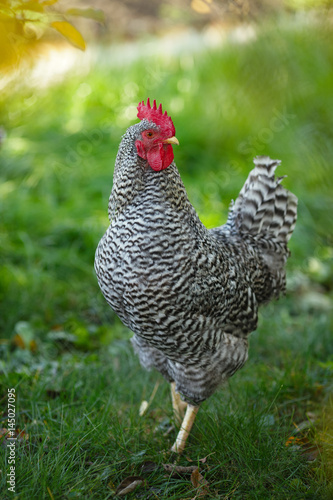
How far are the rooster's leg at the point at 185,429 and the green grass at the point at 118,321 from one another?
2.5 inches

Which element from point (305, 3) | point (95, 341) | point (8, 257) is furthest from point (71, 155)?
point (305, 3)

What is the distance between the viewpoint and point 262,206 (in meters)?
3.52

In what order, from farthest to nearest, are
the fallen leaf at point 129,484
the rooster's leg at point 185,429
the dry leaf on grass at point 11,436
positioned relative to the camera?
the rooster's leg at point 185,429
the dry leaf on grass at point 11,436
the fallen leaf at point 129,484

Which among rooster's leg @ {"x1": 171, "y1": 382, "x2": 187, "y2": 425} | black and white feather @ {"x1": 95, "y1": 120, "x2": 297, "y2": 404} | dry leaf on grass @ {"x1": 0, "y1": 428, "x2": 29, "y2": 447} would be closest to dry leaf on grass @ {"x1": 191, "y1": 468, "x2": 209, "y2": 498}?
black and white feather @ {"x1": 95, "y1": 120, "x2": 297, "y2": 404}

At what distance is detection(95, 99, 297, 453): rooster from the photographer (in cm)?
250

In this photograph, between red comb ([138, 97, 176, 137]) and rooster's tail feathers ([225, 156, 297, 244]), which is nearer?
red comb ([138, 97, 176, 137])

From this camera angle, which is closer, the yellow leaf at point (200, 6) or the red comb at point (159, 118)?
the yellow leaf at point (200, 6)

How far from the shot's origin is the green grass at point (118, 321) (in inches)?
77.2

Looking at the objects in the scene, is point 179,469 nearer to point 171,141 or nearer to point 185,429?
point 185,429

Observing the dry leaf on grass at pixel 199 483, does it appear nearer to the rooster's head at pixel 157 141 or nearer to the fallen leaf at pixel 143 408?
the fallen leaf at pixel 143 408

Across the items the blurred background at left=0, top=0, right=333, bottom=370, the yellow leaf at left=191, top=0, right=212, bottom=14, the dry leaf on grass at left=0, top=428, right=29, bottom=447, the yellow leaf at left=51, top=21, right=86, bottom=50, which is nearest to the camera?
the yellow leaf at left=191, top=0, right=212, bottom=14

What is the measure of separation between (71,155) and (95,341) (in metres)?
2.95

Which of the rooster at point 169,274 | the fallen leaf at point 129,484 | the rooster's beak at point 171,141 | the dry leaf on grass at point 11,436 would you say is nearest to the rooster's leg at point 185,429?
the rooster at point 169,274

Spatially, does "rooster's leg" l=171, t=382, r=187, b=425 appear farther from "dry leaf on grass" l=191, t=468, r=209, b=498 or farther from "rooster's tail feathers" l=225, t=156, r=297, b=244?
"rooster's tail feathers" l=225, t=156, r=297, b=244
